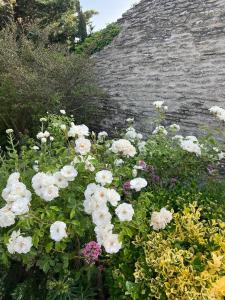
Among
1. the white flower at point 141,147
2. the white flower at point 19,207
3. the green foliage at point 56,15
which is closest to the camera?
the white flower at point 19,207

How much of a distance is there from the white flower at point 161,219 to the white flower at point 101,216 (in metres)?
0.42

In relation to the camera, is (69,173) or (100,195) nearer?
(100,195)

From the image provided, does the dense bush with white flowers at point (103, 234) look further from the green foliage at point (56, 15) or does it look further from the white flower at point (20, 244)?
the green foliage at point (56, 15)

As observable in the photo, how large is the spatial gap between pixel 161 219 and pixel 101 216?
1.67ft

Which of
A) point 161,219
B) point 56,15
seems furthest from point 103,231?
point 56,15

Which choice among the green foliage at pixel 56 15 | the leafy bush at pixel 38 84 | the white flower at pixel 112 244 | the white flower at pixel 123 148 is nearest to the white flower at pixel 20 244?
the white flower at pixel 112 244

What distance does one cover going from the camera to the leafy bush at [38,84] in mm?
9883

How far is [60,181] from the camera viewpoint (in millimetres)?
3221

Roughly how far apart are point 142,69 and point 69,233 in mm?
8169

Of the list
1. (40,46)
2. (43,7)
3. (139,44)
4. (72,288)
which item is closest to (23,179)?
(72,288)

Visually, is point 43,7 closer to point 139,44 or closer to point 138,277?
point 139,44

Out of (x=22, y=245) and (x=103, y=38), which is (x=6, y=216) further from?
(x=103, y=38)

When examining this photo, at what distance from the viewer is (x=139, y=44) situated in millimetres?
11766

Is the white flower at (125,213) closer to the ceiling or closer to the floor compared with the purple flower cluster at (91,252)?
closer to the ceiling
